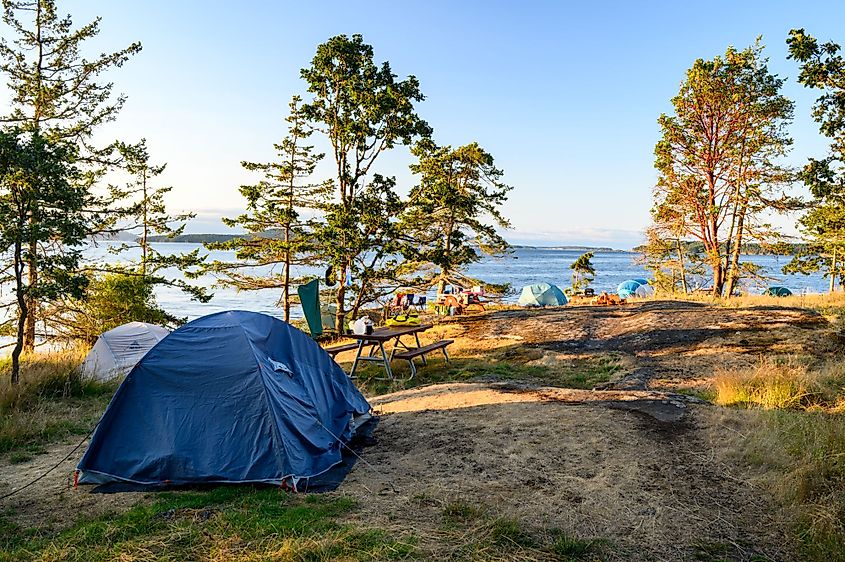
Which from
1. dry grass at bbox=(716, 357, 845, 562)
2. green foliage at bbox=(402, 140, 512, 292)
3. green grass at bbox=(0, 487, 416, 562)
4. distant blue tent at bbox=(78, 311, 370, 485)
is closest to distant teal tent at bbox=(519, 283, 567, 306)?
green foliage at bbox=(402, 140, 512, 292)

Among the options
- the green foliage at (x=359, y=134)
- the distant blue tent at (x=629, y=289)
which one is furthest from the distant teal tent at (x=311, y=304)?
the distant blue tent at (x=629, y=289)

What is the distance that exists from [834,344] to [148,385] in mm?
12382

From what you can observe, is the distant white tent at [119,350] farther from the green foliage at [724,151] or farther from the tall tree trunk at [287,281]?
the green foliage at [724,151]

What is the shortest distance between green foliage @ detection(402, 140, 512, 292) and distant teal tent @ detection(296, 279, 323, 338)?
4.24 meters

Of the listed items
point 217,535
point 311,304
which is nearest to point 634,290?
point 311,304

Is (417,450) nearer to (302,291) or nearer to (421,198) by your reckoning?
(302,291)

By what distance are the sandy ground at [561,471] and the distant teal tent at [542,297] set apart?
18964 millimetres

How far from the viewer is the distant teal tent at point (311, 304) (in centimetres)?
1451

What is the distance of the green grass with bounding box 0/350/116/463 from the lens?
7.38 meters

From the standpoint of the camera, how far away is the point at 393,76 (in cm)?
1798

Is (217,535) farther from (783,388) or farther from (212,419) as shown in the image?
(783,388)

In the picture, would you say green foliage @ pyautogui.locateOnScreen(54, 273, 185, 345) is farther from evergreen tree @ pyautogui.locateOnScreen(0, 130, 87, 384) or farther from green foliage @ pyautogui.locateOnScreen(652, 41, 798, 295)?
green foliage @ pyautogui.locateOnScreen(652, 41, 798, 295)

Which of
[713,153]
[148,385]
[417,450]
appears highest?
[713,153]

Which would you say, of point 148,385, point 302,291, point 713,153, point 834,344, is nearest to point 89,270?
point 302,291
